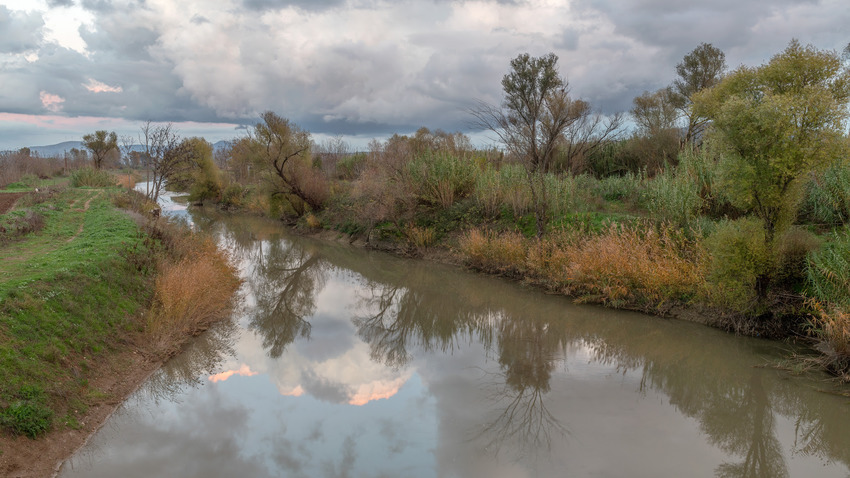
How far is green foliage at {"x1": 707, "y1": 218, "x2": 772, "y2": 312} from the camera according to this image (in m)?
10.4

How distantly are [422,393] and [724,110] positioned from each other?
8.27 meters

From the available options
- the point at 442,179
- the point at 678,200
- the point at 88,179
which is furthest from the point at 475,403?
the point at 88,179

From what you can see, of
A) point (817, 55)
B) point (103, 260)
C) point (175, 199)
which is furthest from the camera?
point (175, 199)

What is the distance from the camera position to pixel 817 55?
1061cm

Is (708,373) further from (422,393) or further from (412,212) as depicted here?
(412,212)

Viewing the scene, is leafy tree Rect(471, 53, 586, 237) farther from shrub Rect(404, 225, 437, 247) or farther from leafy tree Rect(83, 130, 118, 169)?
leafy tree Rect(83, 130, 118, 169)

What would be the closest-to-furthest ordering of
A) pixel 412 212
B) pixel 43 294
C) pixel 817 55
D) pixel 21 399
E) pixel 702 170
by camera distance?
1. pixel 21 399
2. pixel 43 294
3. pixel 817 55
4. pixel 702 170
5. pixel 412 212

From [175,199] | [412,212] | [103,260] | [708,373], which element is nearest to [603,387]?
[708,373]

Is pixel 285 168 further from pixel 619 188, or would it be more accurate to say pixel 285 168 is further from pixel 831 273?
pixel 831 273

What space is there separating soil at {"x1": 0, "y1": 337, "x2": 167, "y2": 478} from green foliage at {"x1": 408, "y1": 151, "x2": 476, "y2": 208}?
15.0m

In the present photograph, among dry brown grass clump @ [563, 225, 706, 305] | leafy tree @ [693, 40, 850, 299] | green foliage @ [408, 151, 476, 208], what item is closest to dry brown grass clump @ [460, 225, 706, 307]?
dry brown grass clump @ [563, 225, 706, 305]

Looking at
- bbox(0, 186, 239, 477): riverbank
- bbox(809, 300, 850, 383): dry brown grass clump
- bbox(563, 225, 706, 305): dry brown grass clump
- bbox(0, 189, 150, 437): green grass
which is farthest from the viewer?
bbox(563, 225, 706, 305): dry brown grass clump

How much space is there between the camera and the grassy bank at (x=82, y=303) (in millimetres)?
6953

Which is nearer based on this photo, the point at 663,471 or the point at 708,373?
the point at 663,471
